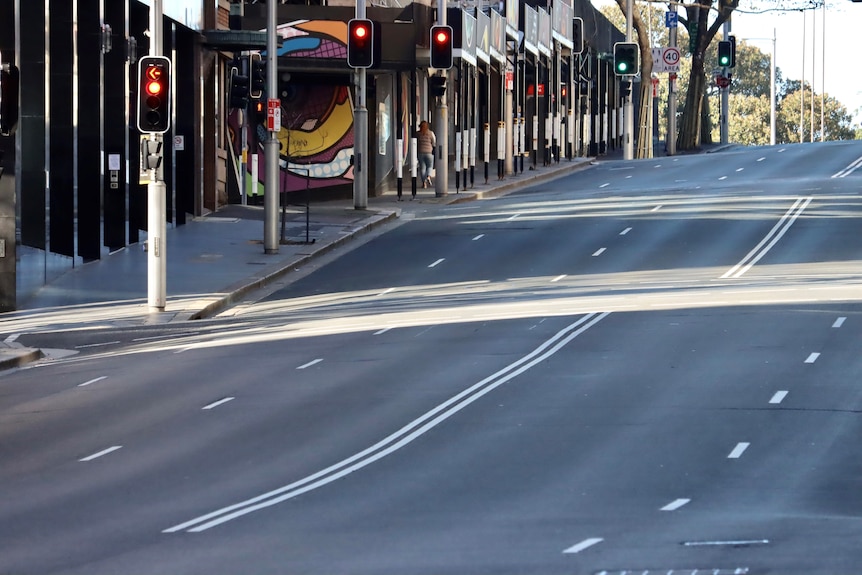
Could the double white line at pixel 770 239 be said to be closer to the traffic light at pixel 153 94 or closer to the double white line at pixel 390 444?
the double white line at pixel 390 444

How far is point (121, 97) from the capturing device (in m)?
35.3

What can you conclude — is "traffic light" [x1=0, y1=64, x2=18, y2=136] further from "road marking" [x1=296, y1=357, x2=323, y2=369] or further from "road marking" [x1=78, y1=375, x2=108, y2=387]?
"road marking" [x1=296, y1=357, x2=323, y2=369]

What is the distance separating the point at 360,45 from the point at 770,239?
1036cm

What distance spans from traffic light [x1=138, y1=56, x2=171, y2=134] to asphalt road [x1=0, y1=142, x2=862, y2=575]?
131 inches

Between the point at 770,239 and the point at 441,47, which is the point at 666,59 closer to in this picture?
the point at 441,47

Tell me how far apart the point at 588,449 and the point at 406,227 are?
2419cm

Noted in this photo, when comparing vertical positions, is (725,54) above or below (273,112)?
above

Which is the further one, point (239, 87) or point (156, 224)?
point (239, 87)

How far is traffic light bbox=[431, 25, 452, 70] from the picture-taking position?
41.8m

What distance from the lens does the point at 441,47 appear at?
137 ft

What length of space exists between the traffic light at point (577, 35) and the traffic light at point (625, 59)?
15.8 m

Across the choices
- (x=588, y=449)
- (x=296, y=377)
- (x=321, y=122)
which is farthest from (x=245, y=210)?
(x=588, y=449)

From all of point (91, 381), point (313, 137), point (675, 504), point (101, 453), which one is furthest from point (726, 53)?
point (675, 504)

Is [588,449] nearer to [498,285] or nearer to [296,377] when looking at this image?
[296,377]
